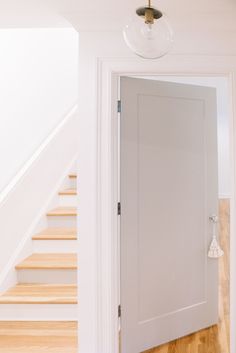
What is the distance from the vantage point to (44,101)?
3.66 metres

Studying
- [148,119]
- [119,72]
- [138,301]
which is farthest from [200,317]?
[119,72]

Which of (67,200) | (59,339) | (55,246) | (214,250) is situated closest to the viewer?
(59,339)

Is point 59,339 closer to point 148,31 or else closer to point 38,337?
point 38,337

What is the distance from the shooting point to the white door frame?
6.91ft

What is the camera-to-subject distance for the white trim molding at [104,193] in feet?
6.93

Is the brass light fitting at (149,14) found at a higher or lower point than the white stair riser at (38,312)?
higher

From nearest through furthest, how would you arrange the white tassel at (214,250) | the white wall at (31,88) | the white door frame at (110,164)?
the white door frame at (110,164)
the white tassel at (214,250)
the white wall at (31,88)

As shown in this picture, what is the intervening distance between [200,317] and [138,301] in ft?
2.28

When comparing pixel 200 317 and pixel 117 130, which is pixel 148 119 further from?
pixel 200 317

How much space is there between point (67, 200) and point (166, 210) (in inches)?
56.1

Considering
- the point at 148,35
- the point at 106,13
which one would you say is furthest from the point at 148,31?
the point at 106,13

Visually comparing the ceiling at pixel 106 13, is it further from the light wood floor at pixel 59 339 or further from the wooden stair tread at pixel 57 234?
the light wood floor at pixel 59 339

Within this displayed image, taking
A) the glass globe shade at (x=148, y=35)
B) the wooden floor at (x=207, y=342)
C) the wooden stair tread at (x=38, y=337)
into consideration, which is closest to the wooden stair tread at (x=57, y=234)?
the wooden stair tread at (x=38, y=337)

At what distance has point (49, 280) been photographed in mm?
2693
